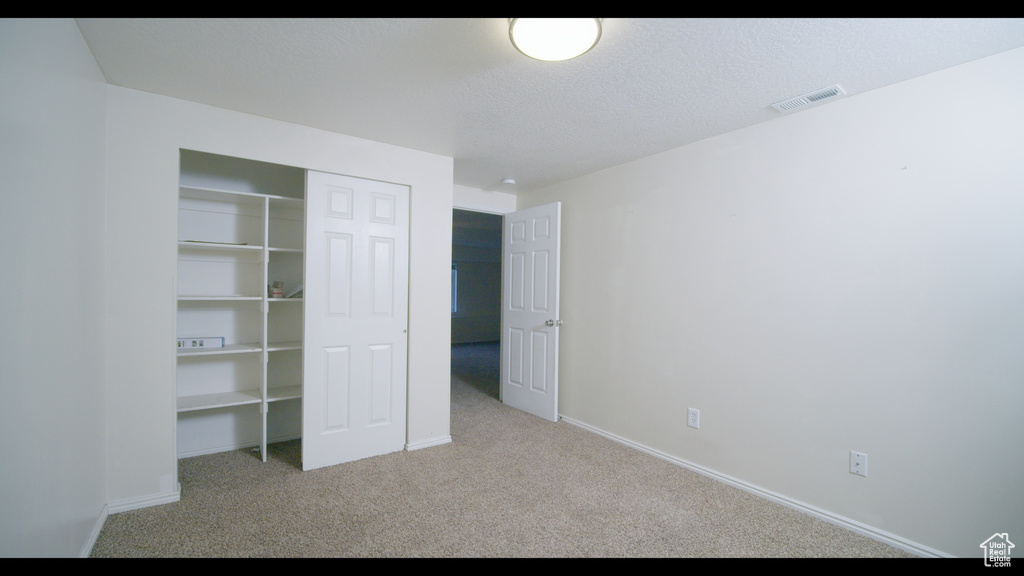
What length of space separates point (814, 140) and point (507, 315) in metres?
2.90

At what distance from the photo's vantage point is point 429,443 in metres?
3.19

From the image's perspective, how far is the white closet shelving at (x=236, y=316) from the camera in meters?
2.83

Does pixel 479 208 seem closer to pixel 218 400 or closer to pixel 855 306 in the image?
pixel 218 400

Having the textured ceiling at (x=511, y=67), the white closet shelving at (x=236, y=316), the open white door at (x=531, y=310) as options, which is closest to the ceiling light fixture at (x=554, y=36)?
the textured ceiling at (x=511, y=67)

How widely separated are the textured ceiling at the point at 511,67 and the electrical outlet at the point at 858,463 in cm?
184

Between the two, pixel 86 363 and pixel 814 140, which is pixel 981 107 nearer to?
pixel 814 140

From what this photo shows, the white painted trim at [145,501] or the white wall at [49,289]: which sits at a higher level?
the white wall at [49,289]

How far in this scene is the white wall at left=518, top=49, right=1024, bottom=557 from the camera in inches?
69.1

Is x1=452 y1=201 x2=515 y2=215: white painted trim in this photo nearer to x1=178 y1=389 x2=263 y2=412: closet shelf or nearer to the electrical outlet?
x1=178 y1=389 x2=263 y2=412: closet shelf

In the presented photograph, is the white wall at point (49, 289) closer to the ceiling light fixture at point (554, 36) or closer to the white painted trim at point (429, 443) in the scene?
the ceiling light fixture at point (554, 36)

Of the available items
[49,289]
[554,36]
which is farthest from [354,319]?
[554,36]

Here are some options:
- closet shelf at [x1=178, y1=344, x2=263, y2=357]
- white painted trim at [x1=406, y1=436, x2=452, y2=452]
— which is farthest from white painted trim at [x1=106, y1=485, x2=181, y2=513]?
white painted trim at [x1=406, y1=436, x2=452, y2=452]

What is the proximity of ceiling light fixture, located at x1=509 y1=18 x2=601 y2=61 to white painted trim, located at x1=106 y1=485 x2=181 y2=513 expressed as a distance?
290 centimetres

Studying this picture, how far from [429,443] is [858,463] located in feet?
8.73
